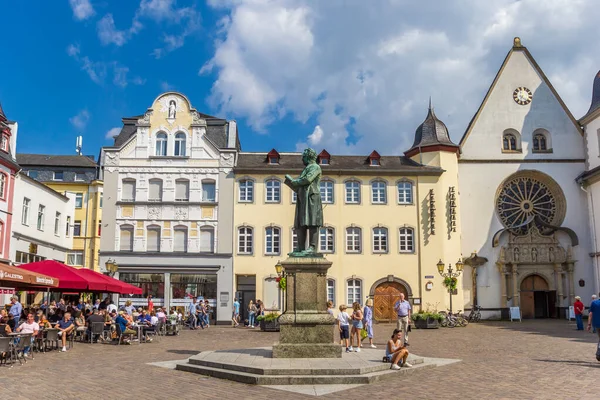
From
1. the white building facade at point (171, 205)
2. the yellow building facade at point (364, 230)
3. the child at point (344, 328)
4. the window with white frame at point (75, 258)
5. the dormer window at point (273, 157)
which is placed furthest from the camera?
the window with white frame at point (75, 258)

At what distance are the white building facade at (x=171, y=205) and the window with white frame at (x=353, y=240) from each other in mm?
7514

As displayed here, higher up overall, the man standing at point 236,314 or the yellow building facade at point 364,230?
the yellow building facade at point 364,230

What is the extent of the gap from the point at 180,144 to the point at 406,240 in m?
15.9

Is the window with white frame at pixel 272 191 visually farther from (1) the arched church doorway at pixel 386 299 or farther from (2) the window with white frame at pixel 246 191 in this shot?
(1) the arched church doorway at pixel 386 299

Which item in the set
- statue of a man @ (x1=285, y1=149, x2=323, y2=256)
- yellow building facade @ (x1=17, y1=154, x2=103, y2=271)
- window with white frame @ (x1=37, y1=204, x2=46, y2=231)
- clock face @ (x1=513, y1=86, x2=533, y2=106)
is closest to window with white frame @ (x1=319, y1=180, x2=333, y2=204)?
clock face @ (x1=513, y1=86, x2=533, y2=106)

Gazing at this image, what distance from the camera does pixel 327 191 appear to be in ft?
126

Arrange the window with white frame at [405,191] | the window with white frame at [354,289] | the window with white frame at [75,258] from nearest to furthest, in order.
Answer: the window with white frame at [354,289] < the window with white frame at [405,191] < the window with white frame at [75,258]

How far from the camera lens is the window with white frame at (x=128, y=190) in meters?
37.5

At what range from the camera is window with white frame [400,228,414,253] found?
1496 inches

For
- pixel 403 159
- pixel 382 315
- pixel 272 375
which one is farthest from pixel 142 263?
pixel 272 375

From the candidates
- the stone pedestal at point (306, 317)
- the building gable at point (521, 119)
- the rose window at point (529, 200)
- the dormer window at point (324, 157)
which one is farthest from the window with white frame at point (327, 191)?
the stone pedestal at point (306, 317)

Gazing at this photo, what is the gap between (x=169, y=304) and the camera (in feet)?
119

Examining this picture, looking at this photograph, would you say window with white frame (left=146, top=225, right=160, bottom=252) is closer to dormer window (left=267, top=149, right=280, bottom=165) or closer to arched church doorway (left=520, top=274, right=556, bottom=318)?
dormer window (left=267, top=149, right=280, bottom=165)

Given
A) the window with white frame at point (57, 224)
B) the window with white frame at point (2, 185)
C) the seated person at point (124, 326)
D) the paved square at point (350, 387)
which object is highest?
the window with white frame at point (2, 185)
